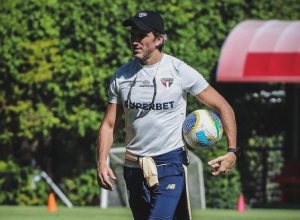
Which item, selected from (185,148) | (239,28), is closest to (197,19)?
(239,28)

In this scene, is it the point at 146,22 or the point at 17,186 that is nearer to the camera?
the point at 146,22

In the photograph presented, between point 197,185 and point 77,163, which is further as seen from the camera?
point 77,163

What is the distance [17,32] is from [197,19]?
342 centimetres

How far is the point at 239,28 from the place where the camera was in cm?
2027

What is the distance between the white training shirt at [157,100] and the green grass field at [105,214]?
272 inches

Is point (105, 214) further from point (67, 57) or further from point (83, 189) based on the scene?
point (67, 57)

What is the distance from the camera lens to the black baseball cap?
8227 mm

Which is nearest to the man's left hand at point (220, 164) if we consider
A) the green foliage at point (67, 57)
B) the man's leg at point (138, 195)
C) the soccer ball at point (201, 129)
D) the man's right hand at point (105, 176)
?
the soccer ball at point (201, 129)

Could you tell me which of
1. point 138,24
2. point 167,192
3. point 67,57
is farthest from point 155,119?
point 67,57

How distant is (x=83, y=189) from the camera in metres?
19.9

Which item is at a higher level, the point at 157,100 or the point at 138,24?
the point at 138,24

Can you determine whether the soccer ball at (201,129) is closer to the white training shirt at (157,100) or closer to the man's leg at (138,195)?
the white training shirt at (157,100)

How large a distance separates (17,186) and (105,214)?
3682 millimetres

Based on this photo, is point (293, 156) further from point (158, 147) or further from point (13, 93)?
point (158, 147)
